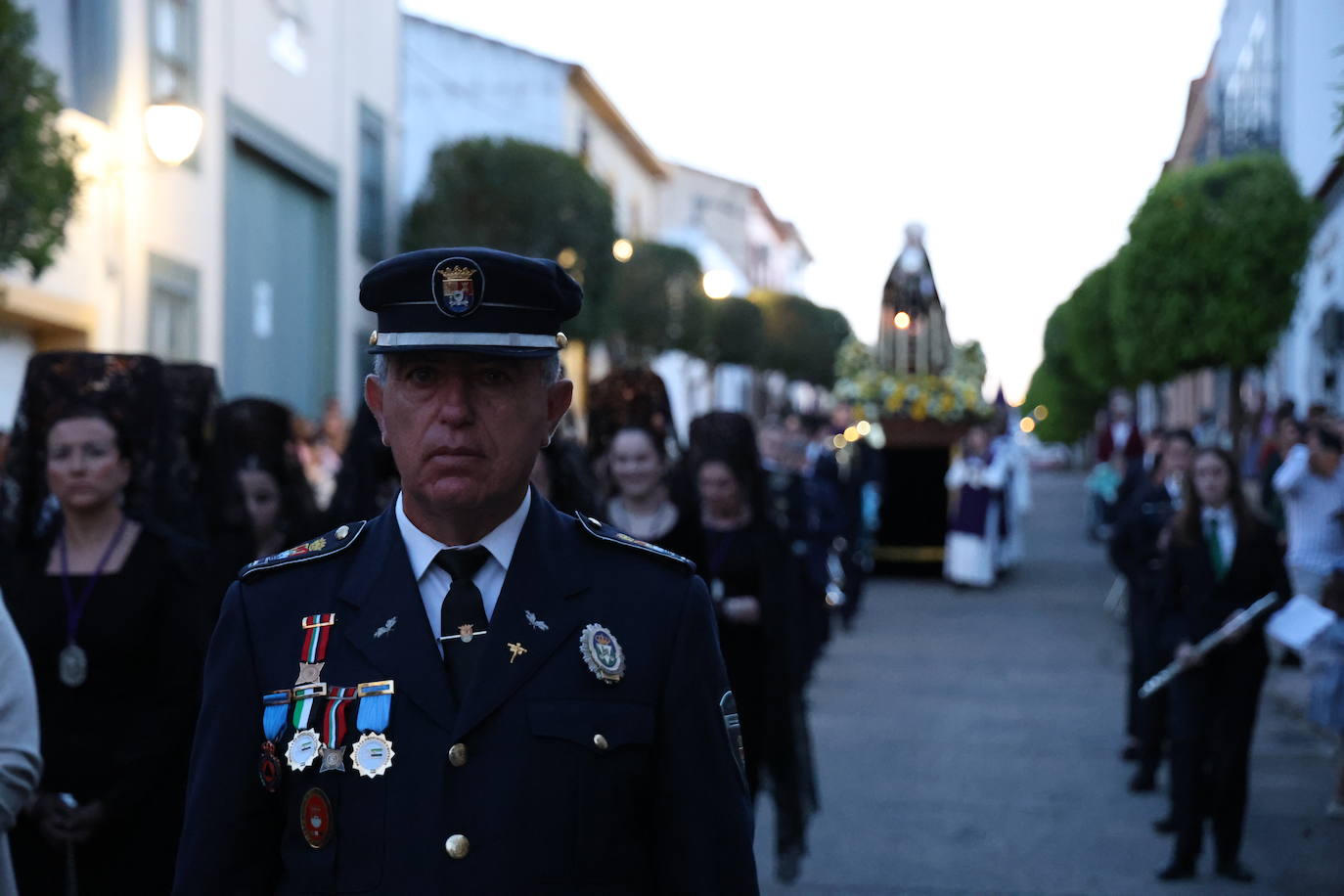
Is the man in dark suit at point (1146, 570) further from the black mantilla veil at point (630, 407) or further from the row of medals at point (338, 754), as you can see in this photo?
the row of medals at point (338, 754)

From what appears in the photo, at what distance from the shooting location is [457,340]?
253 centimetres

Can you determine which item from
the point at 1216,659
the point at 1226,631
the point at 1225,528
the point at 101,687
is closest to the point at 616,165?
the point at 1225,528

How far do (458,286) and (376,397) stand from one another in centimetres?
22

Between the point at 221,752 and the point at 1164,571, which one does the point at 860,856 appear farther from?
the point at 221,752

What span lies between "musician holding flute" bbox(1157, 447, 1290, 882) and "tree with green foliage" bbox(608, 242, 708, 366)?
101ft

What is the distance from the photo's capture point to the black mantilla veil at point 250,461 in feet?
22.6

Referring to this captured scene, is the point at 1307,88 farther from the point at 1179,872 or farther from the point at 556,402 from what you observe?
the point at 556,402

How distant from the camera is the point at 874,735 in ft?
39.0

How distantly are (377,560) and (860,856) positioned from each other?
624 centimetres

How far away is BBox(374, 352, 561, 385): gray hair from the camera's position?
8.60 ft

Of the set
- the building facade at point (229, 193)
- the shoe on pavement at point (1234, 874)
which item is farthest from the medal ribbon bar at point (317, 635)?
the building facade at point (229, 193)

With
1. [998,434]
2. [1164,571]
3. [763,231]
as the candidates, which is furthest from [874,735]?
[763,231]

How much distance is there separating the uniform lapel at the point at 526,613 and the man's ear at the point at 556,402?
0.39 ft

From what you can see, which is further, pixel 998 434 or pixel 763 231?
pixel 763 231
